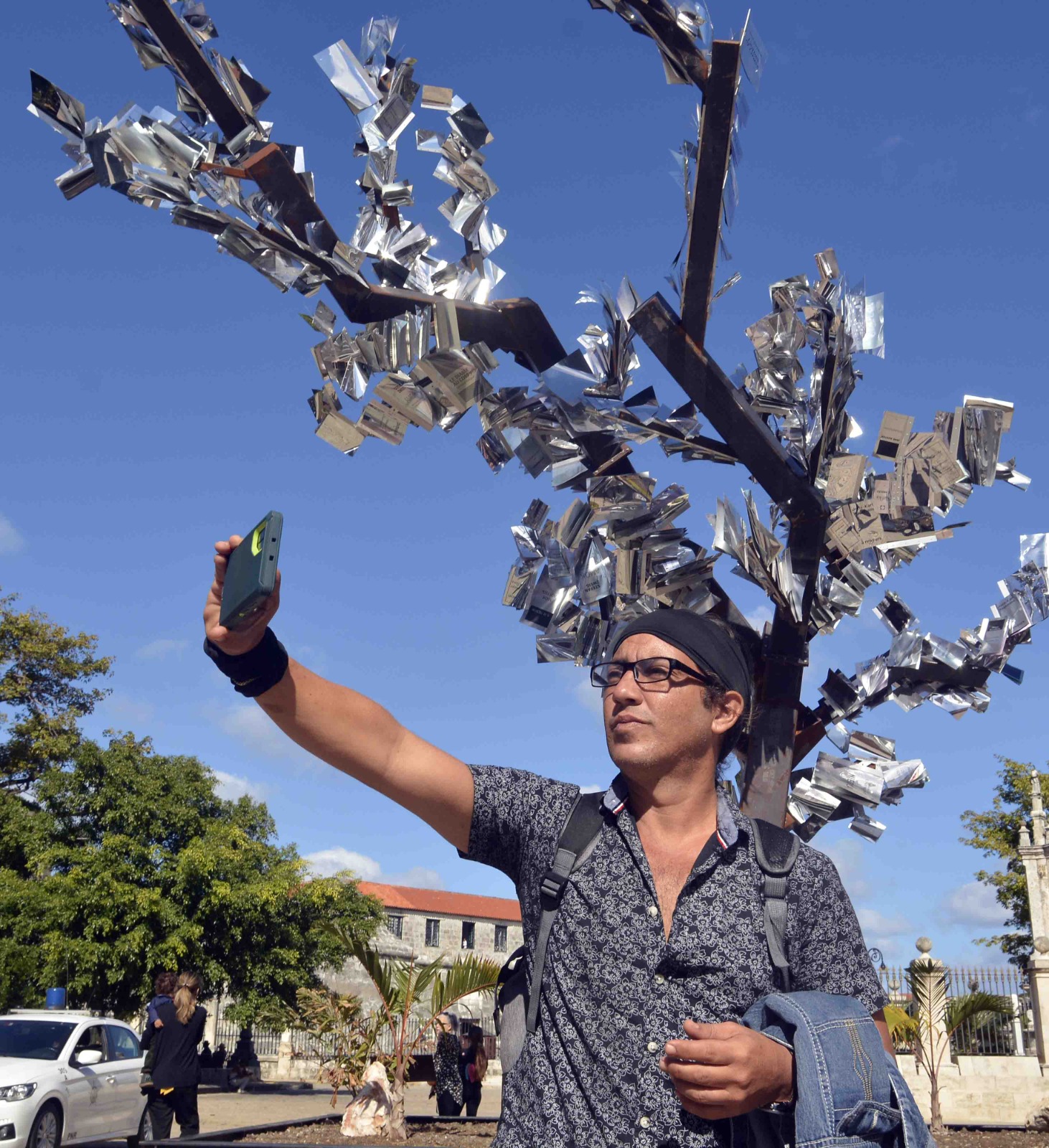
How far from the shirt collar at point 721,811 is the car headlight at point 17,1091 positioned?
32.9ft

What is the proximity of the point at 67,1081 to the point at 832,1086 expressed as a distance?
11070 mm

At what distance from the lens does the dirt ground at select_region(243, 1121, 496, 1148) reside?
8.24 metres

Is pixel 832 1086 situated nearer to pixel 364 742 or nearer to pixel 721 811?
pixel 721 811

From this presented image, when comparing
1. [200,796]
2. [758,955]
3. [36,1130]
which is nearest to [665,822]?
[758,955]

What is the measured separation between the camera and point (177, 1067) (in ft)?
29.0

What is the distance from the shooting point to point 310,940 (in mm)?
29547

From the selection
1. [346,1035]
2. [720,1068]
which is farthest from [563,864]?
[346,1035]

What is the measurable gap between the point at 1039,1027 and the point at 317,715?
21917 mm

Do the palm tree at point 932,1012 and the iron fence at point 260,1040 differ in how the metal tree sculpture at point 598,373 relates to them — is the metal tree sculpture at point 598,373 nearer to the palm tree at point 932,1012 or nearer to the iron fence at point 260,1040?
the palm tree at point 932,1012

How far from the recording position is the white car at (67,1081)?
10.1 m

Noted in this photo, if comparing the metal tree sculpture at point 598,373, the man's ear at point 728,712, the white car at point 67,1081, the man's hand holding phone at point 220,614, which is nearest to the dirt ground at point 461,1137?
the white car at point 67,1081

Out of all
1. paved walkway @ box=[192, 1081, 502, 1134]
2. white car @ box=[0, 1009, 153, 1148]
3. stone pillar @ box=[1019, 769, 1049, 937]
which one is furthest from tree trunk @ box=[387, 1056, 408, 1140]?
stone pillar @ box=[1019, 769, 1049, 937]

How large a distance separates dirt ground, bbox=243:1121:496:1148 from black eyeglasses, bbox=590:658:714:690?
20.3 feet

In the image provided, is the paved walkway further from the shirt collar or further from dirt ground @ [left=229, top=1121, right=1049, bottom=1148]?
the shirt collar
